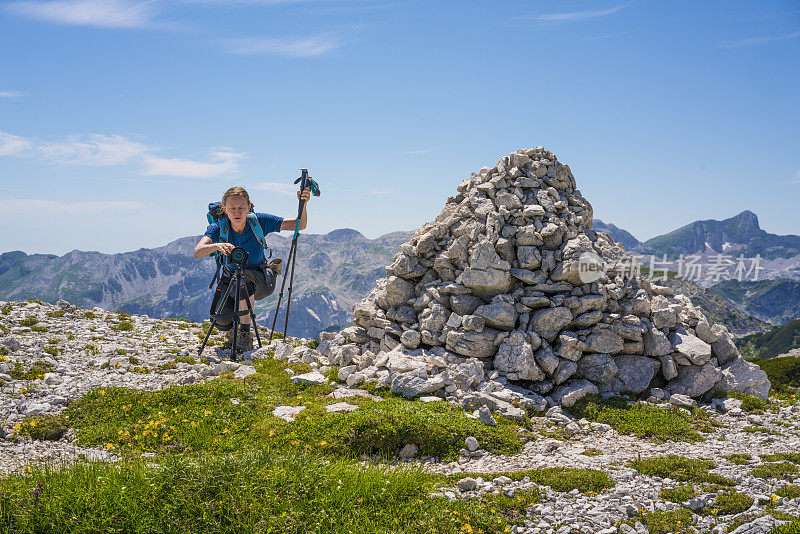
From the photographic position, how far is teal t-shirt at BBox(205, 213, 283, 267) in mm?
18986

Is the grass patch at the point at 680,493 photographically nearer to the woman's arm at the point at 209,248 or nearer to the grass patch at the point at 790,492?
the grass patch at the point at 790,492

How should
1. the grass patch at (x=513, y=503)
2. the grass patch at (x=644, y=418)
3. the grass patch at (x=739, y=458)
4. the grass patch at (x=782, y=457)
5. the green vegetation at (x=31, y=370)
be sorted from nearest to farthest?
1. the grass patch at (x=513, y=503)
2. the grass patch at (x=782, y=457)
3. the grass patch at (x=739, y=458)
4. the grass patch at (x=644, y=418)
5. the green vegetation at (x=31, y=370)

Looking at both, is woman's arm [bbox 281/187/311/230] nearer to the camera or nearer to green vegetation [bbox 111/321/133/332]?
the camera

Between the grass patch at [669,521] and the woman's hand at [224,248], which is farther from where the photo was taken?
the woman's hand at [224,248]

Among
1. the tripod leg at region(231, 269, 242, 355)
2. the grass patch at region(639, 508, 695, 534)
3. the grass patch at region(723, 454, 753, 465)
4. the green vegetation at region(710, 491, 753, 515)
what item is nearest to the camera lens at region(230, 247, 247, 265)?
the tripod leg at region(231, 269, 242, 355)

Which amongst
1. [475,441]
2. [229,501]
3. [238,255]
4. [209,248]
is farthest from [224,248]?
[229,501]

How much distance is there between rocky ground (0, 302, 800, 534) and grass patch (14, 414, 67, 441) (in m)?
0.21

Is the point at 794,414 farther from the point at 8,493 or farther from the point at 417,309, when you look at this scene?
the point at 8,493

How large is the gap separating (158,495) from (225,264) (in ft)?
40.5

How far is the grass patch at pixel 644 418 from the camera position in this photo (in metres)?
13.6

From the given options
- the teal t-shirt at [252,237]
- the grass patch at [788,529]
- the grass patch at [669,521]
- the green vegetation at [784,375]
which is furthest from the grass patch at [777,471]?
the teal t-shirt at [252,237]

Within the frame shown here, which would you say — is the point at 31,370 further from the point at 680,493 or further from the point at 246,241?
the point at 680,493

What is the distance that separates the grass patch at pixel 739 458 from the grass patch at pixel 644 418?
5.14 feet

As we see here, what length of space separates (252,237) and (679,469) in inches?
627
